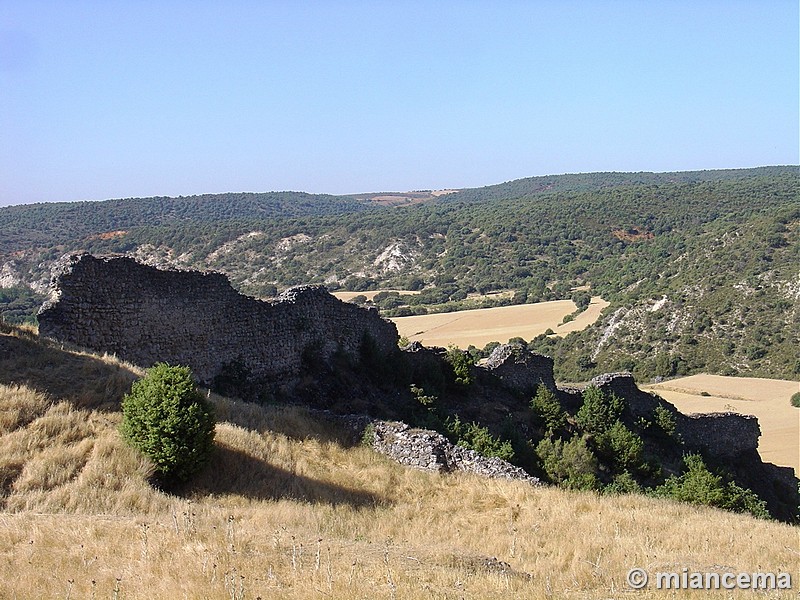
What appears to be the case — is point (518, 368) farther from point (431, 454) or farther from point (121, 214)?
point (121, 214)

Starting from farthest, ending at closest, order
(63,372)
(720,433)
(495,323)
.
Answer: (495,323) < (720,433) < (63,372)

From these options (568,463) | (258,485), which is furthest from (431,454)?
(568,463)

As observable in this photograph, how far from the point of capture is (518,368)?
1958 centimetres

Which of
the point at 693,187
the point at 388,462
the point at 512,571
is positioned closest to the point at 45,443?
the point at 388,462

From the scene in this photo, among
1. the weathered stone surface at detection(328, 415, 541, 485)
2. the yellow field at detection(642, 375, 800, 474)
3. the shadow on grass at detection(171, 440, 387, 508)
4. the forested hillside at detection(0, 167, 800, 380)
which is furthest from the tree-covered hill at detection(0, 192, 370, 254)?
the shadow on grass at detection(171, 440, 387, 508)

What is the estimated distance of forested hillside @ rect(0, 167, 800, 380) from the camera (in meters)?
41.2

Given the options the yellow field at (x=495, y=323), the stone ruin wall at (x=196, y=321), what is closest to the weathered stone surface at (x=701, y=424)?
the stone ruin wall at (x=196, y=321)

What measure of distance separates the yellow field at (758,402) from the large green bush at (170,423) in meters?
22.2

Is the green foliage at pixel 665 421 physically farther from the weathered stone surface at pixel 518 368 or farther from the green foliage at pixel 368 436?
the green foliage at pixel 368 436

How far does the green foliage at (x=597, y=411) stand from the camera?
1759cm

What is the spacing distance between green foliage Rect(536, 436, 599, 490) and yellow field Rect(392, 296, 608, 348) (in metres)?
29.9

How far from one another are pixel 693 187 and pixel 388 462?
10216 cm

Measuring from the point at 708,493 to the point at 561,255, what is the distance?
66.2 m

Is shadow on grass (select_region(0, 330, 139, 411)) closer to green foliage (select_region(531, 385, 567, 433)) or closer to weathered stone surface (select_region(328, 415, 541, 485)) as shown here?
weathered stone surface (select_region(328, 415, 541, 485))
